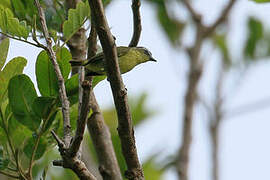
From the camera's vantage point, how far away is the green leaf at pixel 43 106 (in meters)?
1.93

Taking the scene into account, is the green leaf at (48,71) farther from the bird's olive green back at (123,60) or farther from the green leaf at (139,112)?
the green leaf at (139,112)

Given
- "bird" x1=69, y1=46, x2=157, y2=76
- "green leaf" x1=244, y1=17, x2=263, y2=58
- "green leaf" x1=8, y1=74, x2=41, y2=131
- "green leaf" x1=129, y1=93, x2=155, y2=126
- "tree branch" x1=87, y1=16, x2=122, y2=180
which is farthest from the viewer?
"green leaf" x1=244, y1=17, x2=263, y2=58

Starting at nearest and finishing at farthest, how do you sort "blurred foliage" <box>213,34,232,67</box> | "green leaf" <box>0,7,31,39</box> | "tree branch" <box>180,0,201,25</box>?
"green leaf" <box>0,7,31,39</box> < "tree branch" <box>180,0,201,25</box> < "blurred foliage" <box>213,34,232,67</box>

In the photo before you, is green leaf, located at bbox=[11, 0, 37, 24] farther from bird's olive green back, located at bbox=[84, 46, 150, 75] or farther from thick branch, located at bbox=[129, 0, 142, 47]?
thick branch, located at bbox=[129, 0, 142, 47]

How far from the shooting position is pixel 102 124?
2.33 metres

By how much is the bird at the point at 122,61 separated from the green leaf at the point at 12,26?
28 centimetres

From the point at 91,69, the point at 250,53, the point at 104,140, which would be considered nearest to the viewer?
the point at 91,69

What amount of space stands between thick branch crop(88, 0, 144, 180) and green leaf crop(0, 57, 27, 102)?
568 mm

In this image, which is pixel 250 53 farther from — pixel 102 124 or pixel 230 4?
pixel 102 124

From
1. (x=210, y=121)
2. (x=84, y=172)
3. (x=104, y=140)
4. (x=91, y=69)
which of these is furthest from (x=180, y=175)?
(x=84, y=172)

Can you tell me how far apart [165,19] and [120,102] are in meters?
4.32

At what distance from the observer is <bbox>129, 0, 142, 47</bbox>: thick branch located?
1.91 m

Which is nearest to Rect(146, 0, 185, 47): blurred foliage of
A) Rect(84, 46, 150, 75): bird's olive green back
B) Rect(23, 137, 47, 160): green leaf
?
Rect(84, 46, 150, 75): bird's olive green back

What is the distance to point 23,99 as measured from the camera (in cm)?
200
